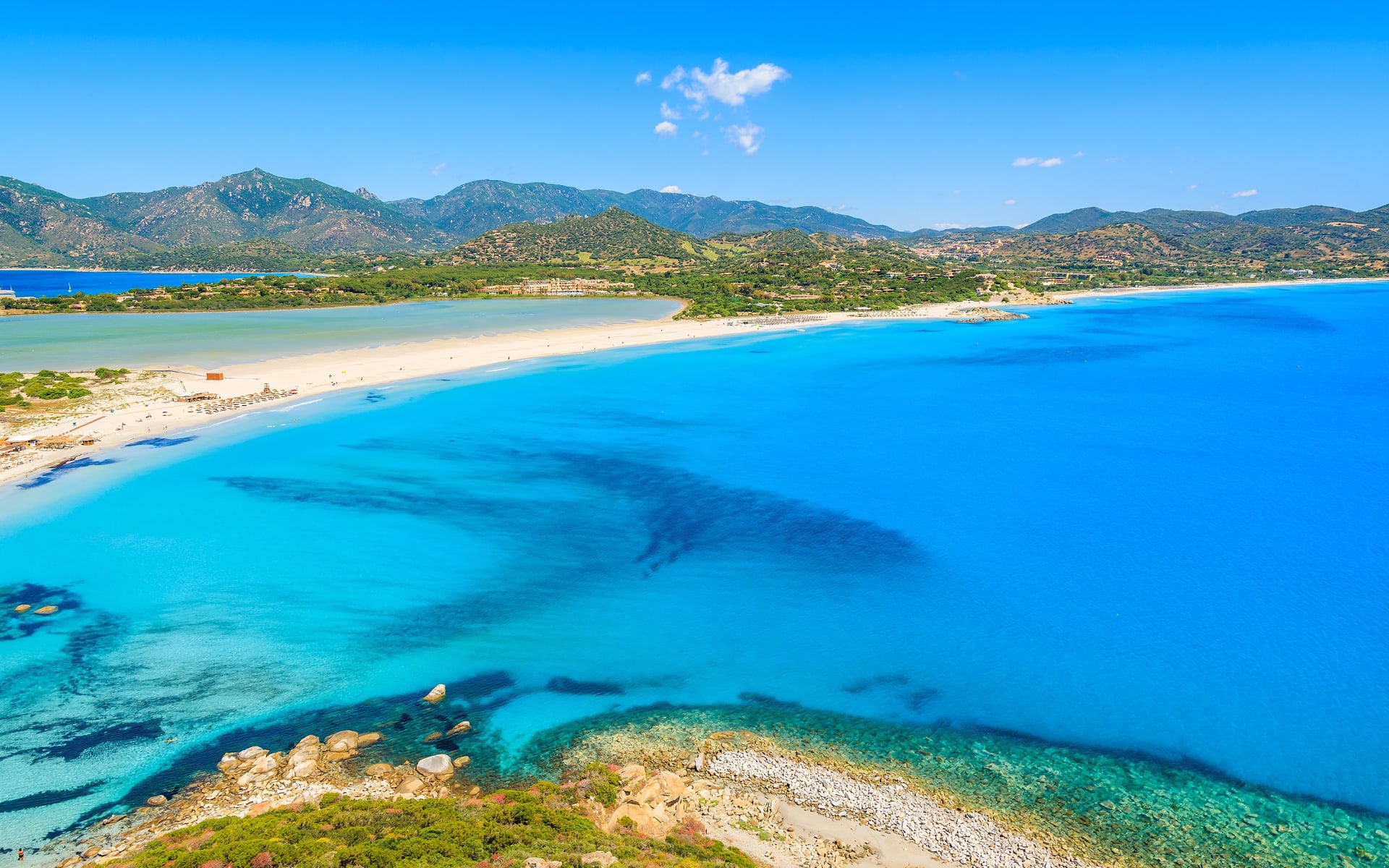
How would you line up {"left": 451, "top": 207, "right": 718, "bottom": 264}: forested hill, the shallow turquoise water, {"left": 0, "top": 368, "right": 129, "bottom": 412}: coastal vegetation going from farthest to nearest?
{"left": 451, "top": 207, "right": 718, "bottom": 264}: forested hill < the shallow turquoise water < {"left": 0, "top": 368, "right": 129, "bottom": 412}: coastal vegetation

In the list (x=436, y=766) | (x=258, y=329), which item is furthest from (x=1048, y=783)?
(x=258, y=329)

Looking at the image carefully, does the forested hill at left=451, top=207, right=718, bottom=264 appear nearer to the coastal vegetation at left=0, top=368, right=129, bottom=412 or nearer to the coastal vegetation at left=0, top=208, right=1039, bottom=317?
the coastal vegetation at left=0, top=208, right=1039, bottom=317

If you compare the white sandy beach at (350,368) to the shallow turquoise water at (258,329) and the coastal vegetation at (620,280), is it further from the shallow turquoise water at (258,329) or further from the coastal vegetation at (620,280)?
the coastal vegetation at (620,280)

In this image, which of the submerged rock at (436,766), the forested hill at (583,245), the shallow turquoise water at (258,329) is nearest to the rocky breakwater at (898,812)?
the submerged rock at (436,766)

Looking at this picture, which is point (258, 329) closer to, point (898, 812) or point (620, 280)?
point (620, 280)

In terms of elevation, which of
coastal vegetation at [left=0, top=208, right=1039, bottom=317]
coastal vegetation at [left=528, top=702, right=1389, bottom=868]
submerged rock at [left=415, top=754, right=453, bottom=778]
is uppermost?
coastal vegetation at [left=0, top=208, right=1039, bottom=317]

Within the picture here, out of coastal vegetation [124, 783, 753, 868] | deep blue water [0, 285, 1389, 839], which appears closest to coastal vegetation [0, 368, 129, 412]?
deep blue water [0, 285, 1389, 839]
